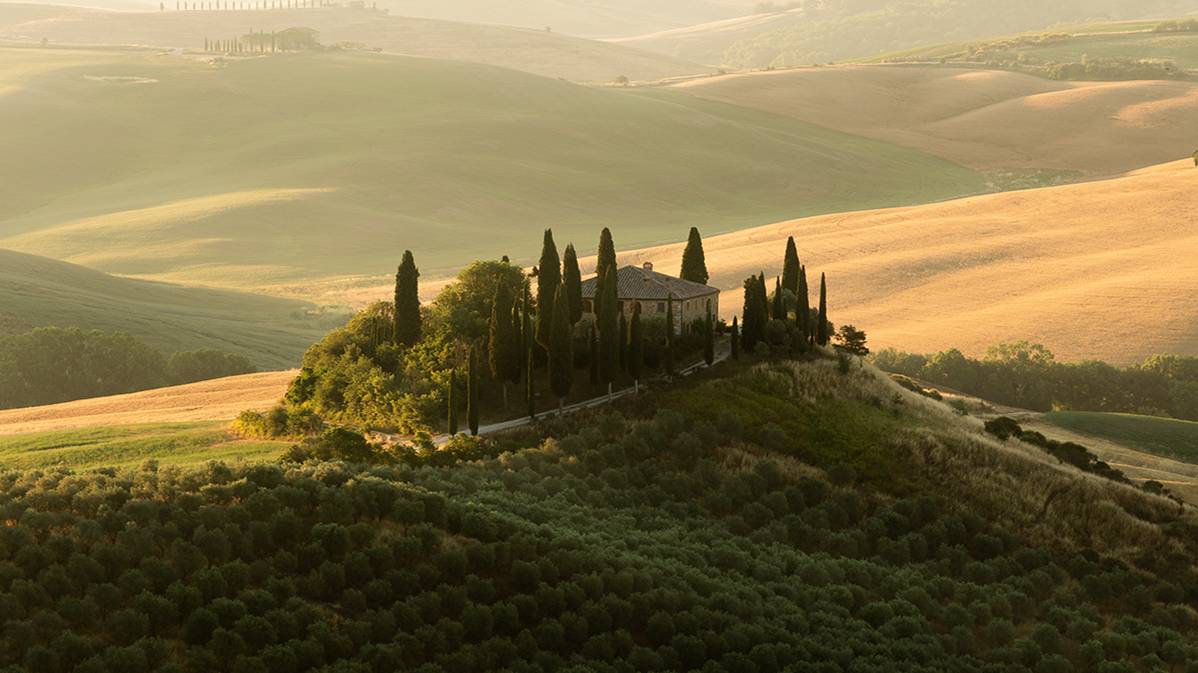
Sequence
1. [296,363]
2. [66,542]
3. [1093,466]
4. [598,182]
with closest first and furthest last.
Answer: [66,542] < [1093,466] < [296,363] < [598,182]

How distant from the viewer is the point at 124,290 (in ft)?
407

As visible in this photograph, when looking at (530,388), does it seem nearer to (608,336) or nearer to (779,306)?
(608,336)

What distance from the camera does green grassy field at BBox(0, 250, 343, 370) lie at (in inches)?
4247

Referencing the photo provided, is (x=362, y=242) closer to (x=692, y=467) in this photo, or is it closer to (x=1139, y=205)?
(x=1139, y=205)

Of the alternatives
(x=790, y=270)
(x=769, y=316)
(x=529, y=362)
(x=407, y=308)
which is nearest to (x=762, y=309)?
(x=769, y=316)

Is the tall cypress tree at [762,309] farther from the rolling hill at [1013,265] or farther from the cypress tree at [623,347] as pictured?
the rolling hill at [1013,265]

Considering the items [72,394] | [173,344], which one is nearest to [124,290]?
[173,344]

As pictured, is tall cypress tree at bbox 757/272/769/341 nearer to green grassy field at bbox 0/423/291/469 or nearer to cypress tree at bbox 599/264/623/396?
cypress tree at bbox 599/264/623/396

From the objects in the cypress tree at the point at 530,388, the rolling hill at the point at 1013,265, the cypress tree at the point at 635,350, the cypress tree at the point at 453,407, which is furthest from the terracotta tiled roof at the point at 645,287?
the rolling hill at the point at 1013,265

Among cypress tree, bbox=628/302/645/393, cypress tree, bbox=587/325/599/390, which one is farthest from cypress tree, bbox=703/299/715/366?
cypress tree, bbox=587/325/599/390

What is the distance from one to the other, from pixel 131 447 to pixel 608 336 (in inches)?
780

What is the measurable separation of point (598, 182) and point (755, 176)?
21.7 meters

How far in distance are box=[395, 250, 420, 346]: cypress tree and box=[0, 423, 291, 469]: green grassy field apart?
9.07 meters

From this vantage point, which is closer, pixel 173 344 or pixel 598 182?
pixel 173 344
